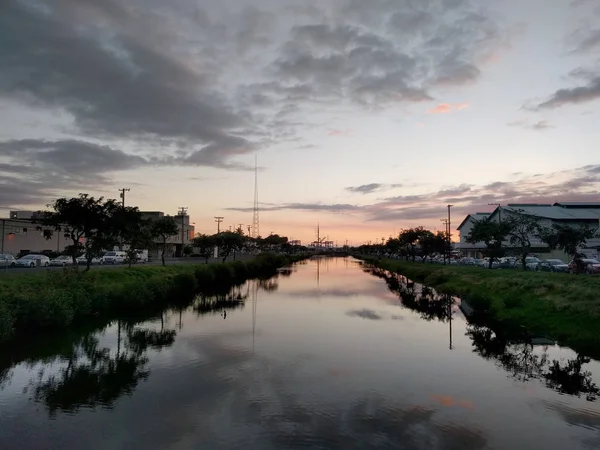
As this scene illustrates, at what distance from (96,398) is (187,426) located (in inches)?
159

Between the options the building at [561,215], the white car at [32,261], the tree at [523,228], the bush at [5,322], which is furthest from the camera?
the building at [561,215]

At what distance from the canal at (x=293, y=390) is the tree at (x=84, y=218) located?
36.2 ft

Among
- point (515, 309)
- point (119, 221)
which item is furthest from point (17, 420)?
point (515, 309)

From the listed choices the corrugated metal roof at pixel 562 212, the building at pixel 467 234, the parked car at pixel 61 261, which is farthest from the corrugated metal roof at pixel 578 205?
the parked car at pixel 61 261

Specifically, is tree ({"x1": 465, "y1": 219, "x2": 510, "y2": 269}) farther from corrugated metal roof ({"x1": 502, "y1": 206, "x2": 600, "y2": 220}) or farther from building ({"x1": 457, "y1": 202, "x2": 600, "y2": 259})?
corrugated metal roof ({"x1": 502, "y1": 206, "x2": 600, "y2": 220})

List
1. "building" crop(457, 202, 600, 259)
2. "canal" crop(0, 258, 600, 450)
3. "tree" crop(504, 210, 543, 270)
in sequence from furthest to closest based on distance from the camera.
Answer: "building" crop(457, 202, 600, 259), "tree" crop(504, 210, 543, 270), "canal" crop(0, 258, 600, 450)

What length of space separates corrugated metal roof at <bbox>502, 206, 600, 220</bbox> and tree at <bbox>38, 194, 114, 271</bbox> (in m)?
77.6

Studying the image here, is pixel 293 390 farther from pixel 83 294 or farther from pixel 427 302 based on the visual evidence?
pixel 427 302

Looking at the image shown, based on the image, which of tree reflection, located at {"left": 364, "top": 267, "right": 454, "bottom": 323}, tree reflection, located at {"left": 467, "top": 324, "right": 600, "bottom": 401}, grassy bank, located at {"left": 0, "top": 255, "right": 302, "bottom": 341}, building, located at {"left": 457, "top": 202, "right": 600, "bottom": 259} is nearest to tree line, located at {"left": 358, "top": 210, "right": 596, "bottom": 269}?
tree reflection, located at {"left": 364, "top": 267, "right": 454, "bottom": 323}

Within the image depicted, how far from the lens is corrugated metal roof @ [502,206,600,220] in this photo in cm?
8994

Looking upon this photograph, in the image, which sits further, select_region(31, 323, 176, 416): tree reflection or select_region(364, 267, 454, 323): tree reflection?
select_region(364, 267, 454, 323): tree reflection

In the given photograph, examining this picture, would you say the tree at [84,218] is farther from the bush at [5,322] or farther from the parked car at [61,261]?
the parked car at [61,261]

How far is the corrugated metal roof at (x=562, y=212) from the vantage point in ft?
295

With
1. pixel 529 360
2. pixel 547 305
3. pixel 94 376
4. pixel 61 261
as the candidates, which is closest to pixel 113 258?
pixel 61 261
